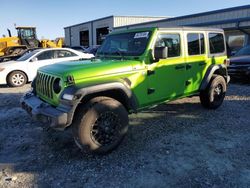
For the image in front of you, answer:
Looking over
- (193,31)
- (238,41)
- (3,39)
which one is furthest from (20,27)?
(193,31)

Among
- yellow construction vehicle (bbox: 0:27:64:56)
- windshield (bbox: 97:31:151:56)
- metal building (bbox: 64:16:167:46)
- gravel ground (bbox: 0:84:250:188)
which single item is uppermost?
metal building (bbox: 64:16:167:46)

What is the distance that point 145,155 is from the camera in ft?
14.4

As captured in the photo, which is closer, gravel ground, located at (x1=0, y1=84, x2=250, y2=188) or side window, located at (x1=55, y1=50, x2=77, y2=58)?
gravel ground, located at (x1=0, y1=84, x2=250, y2=188)

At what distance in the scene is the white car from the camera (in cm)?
A: 1074

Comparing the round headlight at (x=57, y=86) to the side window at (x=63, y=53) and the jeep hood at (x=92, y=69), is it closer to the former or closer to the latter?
the jeep hood at (x=92, y=69)

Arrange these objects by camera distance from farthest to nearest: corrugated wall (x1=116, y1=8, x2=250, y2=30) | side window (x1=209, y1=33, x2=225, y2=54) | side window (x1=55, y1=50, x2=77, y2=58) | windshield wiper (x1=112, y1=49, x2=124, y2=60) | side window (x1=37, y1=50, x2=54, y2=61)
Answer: corrugated wall (x1=116, y1=8, x2=250, y2=30)
side window (x1=55, y1=50, x2=77, y2=58)
side window (x1=37, y1=50, x2=54, y2=61)
side window (x1=209, y1=33, x2=225, y2=54)
windshield wiper (x1=112, y1=49, x2=124, y2=60)

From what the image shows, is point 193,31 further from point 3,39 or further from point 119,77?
point 3,39

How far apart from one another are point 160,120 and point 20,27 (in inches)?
785

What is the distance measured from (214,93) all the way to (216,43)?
4.02 feet

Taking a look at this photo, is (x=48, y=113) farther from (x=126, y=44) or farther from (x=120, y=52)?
(x=126, y=44)

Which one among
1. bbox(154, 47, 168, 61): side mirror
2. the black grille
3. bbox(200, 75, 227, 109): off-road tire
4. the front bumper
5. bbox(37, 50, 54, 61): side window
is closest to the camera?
the front bumper

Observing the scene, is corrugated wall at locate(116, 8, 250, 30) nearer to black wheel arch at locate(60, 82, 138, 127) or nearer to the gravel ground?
the gravel ground

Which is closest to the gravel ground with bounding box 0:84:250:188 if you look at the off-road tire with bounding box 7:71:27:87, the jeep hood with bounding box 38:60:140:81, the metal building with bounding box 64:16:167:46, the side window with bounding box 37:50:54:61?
the jeep hood with bounding box 38:60:140:81

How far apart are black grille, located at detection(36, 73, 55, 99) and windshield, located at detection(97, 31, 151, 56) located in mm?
1439
